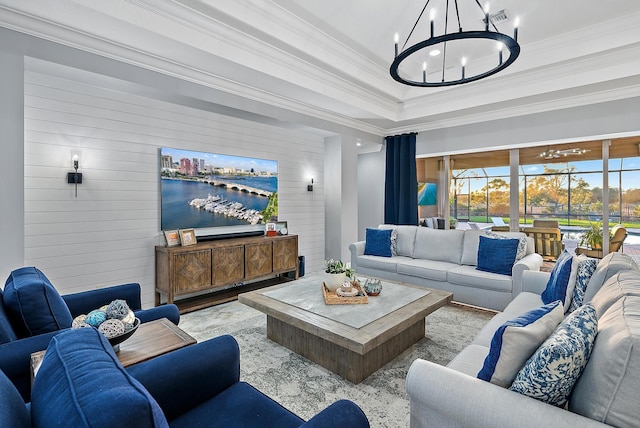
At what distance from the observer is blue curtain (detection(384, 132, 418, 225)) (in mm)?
5887

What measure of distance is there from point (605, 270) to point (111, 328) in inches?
117

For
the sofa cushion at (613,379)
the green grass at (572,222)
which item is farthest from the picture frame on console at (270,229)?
the green grass at (572,222)

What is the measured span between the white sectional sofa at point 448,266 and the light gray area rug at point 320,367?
0.28 metres

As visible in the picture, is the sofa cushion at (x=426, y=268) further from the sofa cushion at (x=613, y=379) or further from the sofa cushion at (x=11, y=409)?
the sofa cushion at (x=11, y=409)

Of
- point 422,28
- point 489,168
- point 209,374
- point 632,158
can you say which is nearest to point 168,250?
point 209,374

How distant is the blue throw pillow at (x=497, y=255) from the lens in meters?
3.73

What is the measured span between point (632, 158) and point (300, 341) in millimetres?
6345

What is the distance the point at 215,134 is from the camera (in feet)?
14.8

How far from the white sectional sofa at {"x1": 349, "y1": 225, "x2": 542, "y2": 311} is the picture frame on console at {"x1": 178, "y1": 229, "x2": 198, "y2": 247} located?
2317 mm

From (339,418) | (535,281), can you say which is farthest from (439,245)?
(339,418)

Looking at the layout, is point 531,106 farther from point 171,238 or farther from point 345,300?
point 171,238

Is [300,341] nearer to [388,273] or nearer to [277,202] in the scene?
[388,273]

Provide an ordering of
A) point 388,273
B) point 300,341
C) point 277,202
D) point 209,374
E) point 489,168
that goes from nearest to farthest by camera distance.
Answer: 1. point 209,374
2. point 300,341
3. point 388,273
4. point 277,202
5. point 489,168

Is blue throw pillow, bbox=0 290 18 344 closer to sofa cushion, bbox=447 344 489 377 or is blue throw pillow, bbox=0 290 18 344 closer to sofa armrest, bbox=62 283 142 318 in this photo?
sofa armrest, bbox=62 283 142 318
